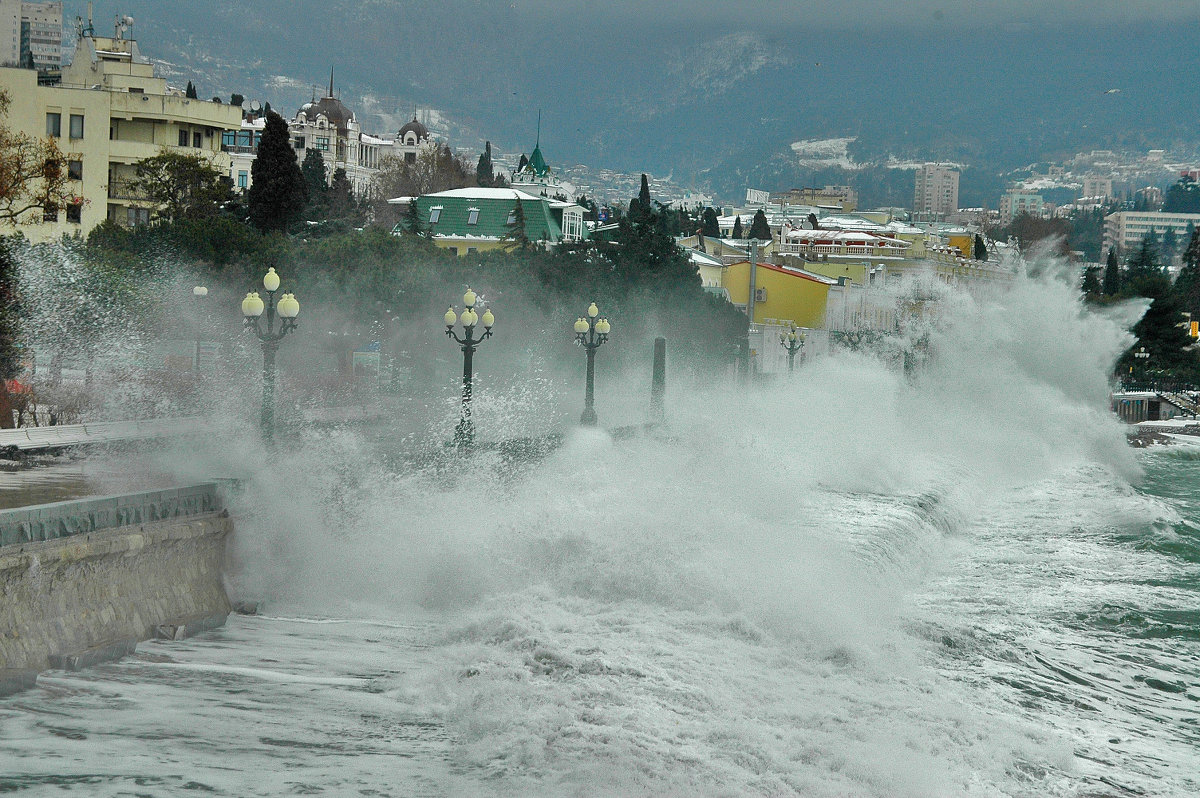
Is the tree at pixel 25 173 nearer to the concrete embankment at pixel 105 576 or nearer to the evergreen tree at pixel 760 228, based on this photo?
the concrete embankment at pixel 105 576

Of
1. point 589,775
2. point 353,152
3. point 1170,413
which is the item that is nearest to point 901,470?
point 589,775

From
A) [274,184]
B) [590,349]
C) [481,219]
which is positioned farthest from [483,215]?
[590,349]

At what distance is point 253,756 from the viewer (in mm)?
9875

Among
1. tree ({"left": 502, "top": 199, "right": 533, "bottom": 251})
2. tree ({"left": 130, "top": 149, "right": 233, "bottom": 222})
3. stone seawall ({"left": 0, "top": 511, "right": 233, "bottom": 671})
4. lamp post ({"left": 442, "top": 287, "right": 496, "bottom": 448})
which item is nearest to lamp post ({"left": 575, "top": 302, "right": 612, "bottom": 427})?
lamp post ({"left": 442, "top": 287, "right": 496, "bottom": 448})

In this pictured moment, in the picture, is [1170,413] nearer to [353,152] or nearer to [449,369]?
[449,369]

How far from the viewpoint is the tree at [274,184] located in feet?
151

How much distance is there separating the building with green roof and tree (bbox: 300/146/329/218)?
3706 millimetres

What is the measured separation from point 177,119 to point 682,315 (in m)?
19.5

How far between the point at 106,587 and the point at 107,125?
123ft

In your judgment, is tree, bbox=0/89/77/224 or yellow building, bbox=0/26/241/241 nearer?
tree, bbox=0/89/77/224

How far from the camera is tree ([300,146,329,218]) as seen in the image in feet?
194

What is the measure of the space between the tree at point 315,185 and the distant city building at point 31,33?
32.3 metres

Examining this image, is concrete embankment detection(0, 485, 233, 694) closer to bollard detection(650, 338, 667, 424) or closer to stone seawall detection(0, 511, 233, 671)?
stone seawall detection(0, 511, 233, 671)

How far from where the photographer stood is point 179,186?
45062 mm
